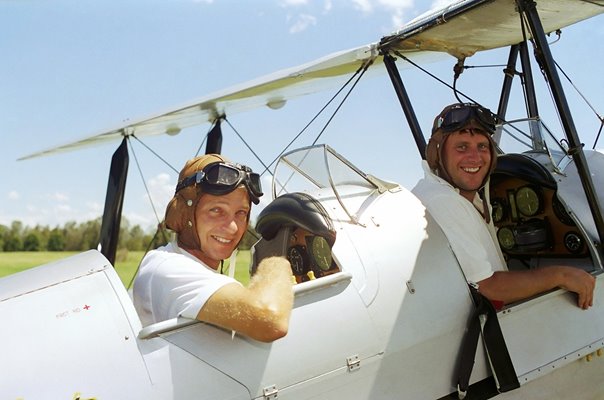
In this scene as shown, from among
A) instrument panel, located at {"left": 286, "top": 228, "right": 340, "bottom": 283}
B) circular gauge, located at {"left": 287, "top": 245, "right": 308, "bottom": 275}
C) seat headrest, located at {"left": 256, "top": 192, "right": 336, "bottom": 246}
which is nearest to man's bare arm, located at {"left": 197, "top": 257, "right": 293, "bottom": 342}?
seat headrest, located at {"left": 256, "top": 192, "right": 336, "bottom": 246}

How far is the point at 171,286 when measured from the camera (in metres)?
2.06

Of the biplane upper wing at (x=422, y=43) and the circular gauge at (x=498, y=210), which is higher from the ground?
the biplane upper wing at (x=422, y=43)

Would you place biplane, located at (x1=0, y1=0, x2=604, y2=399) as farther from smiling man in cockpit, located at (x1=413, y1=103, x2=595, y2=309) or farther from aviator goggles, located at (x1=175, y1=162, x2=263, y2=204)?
aviator goggles, located at (x1=175, y1=162, x2=263, y2=204)

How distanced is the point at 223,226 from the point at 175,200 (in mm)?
254

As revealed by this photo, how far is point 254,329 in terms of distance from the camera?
1.96m

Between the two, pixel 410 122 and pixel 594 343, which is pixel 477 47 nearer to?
pixel 410 122

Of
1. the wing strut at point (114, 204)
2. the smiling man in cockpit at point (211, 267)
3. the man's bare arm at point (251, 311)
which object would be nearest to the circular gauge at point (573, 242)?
the smiling man in cockpit at point (211, 267)

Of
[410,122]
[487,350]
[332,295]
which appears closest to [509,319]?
[487,350]

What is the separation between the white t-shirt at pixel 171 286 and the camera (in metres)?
1.99

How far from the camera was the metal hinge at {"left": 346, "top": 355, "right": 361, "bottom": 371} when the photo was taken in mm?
2301

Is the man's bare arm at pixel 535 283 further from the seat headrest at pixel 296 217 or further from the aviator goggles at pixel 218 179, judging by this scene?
the aviator goggles at pixel 218 179

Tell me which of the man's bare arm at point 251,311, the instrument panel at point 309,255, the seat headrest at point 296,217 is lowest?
the man's bare arm at point 251,311

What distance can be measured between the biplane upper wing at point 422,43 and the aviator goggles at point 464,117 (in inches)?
38.6

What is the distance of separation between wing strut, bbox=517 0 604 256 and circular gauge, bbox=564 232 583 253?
213 mm
